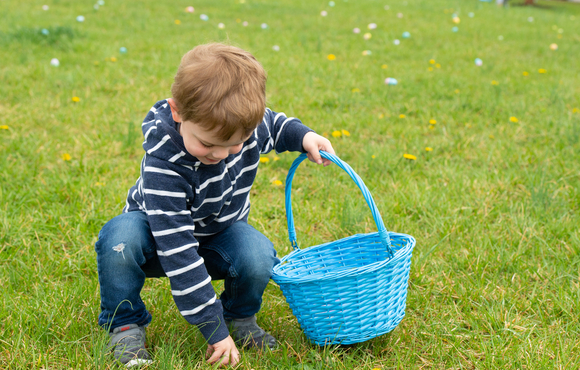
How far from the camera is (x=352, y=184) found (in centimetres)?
279

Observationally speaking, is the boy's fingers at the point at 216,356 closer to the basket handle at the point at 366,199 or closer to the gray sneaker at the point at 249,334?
the gray sneaker at the point at 249,334

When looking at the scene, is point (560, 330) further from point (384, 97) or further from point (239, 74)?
point (384, 97)

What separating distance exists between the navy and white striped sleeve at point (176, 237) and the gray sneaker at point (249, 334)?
21cm

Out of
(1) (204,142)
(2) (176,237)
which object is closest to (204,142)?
(1) (204,142)

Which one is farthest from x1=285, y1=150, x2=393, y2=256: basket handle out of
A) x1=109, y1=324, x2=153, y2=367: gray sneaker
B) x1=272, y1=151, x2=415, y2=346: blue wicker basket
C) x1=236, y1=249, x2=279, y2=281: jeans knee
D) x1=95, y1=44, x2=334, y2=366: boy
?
x1=109, y1=324, x2=153, y2=367: gray sneaker

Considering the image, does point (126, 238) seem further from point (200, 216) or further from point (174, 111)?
point (174, 111)

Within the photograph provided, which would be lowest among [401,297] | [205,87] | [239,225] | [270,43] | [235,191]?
[270,43]

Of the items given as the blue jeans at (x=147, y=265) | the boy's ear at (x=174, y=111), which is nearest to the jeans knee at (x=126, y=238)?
the blue jeans at (x=147, y=265)

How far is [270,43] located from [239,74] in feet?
14.3

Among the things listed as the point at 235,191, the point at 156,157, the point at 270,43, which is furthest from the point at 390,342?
the point at 270,43

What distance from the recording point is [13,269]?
194 centimetres

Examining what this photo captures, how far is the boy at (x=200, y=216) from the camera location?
4.62 feet

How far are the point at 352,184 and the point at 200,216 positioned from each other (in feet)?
4.20

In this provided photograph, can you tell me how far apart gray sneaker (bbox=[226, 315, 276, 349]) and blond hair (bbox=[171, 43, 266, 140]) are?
662 mm
